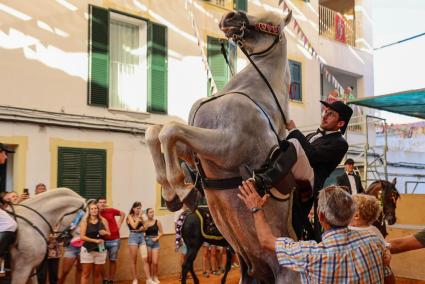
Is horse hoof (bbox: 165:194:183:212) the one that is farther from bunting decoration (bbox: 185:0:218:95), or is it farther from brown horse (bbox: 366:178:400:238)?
bunting decoration (bbox: 185:0:218:95)

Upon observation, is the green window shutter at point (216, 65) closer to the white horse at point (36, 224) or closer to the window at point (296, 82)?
the window at point (296, 82)

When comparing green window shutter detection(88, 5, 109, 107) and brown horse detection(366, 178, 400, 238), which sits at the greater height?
green window shutter detection(88, 5, 109, 107)

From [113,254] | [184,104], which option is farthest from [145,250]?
[184,104]

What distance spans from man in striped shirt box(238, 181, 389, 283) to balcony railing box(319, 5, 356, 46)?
14.0m

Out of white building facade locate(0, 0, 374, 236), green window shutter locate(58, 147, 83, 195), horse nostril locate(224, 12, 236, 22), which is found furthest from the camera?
green window shutter locate(58, 147, 83, 195)

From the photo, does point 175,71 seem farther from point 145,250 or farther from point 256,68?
point 256,68

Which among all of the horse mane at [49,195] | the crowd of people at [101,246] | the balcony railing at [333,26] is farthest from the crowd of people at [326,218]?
the balcony railing at [333,26]

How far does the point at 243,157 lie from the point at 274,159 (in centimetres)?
17

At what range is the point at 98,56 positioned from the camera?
32.7 feet

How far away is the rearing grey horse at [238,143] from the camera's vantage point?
2744mm

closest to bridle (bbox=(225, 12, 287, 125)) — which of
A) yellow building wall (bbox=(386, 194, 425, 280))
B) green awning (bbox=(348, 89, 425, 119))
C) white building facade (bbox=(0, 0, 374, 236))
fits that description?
green awning (bbox=(348, 89, 425, 119))

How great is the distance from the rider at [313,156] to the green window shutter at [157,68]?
761 cm

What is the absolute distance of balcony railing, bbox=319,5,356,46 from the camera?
1593cm

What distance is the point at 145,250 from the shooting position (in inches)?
380
